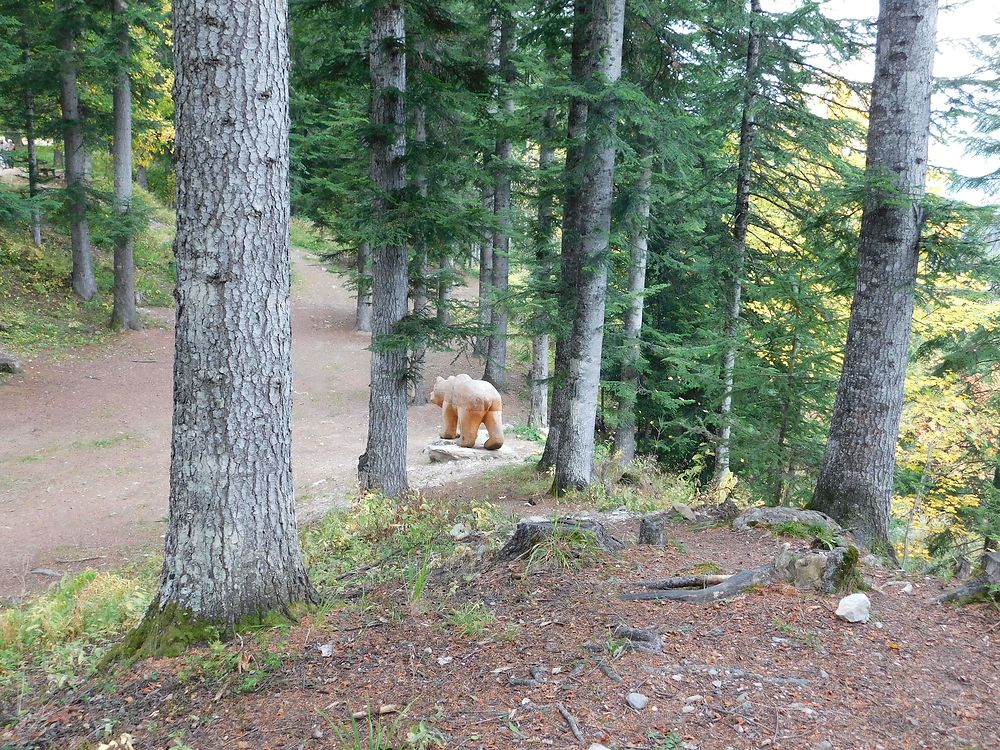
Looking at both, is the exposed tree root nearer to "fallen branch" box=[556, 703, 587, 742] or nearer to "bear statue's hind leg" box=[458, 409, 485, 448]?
"fallen branch" box=[556, 703, 587, 742]

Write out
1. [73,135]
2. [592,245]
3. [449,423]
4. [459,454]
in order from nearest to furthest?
[592,245] → [459,454] → [449,423] → [73,135]

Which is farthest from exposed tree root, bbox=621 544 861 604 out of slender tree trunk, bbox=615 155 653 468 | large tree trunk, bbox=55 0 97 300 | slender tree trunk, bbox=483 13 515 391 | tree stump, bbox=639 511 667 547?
large tree trunk, bbox=55 0 97 300

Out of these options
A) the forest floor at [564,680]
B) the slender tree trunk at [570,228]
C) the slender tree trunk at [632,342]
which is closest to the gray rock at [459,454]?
the slender tree trunk at [570,228]

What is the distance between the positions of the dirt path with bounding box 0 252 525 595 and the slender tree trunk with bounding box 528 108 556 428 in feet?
5.67

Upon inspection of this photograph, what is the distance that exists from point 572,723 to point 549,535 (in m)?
2.00

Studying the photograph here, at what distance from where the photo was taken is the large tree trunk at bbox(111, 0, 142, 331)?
17.8m

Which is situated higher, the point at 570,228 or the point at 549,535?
the point at 570,228

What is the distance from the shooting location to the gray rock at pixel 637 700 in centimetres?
310

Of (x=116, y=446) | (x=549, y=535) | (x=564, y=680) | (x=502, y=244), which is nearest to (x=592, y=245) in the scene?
(x=549, y=535)

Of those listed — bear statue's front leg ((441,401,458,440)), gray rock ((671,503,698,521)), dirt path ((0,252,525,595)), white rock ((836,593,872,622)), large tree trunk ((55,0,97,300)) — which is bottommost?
dirt path ((0,252,525,595))

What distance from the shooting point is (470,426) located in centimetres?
1325

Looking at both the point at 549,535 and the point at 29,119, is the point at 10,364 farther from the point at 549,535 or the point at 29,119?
the point at 549,535

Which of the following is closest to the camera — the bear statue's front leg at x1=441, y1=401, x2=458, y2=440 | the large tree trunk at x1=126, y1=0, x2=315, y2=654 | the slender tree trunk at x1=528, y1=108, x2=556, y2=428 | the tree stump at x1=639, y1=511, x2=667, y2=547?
the large tree trunk at x1=126, y1=0, x2=315, y2=654

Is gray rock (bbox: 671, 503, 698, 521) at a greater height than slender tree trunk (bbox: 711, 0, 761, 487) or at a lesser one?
lesser
